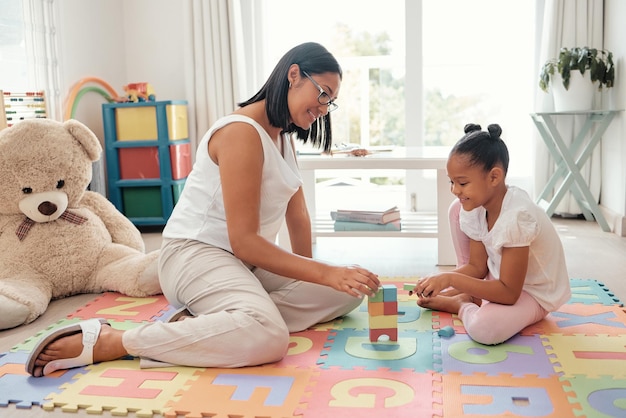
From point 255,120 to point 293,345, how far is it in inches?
22.8

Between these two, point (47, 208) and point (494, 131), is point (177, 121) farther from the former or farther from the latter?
point (494, 131)

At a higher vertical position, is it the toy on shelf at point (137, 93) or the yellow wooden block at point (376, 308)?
the toy on shelf at point (137, 93)

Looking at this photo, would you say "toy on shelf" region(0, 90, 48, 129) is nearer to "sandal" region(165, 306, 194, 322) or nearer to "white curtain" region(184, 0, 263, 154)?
"white curtain" region(184, 0, 263, 154)

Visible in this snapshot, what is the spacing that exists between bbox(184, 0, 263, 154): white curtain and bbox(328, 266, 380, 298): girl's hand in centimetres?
242

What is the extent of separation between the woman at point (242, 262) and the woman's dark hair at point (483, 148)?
348mm

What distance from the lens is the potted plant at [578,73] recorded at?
3195 millimetres

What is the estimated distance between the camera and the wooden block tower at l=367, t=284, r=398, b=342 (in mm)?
1656

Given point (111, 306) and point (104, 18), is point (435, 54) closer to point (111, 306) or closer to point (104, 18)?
point (104, 18)

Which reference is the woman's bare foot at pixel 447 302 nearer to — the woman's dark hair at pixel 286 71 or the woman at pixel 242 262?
the woman at pixel 242 262

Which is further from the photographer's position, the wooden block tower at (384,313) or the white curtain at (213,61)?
the white curtain at (213,61)

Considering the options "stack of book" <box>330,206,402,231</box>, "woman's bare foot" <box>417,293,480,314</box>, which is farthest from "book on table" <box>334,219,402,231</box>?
"woman's bare foot" <box>417,293,480,314</box>

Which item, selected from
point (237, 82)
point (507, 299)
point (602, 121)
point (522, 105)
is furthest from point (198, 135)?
point (507, 299)

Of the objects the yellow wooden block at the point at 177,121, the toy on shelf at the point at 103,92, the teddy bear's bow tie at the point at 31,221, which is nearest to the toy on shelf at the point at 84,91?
the toy on shelf at the point at 103,92

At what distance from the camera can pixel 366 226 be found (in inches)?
108
